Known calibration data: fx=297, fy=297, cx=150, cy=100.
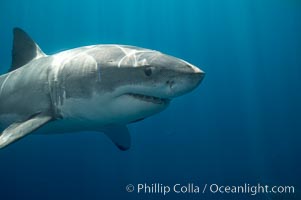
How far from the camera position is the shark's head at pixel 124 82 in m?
3.21

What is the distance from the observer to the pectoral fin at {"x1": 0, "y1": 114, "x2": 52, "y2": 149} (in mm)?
3902

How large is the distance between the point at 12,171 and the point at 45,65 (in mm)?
33076

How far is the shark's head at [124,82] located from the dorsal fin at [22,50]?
6.46 ft

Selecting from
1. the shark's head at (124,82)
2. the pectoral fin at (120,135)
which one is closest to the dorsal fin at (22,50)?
the shark's head at (124,82)

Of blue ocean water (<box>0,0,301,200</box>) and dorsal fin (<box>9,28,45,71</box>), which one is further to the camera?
blue ocean water (<box>0,0,301,200</box>)

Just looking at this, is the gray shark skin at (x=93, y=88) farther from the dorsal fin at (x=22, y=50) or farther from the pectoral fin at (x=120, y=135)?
the pectoral fin at (x=120, y=135)

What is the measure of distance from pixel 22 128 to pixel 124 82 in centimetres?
168

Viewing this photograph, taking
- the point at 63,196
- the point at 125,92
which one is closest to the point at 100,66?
the point at 125,92

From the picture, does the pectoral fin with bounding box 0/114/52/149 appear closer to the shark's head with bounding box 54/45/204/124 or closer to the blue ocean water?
the shark's head with bounding box 54/45/204/124

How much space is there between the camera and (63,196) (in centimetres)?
3075

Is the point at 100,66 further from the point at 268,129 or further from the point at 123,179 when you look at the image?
the point at 268,129

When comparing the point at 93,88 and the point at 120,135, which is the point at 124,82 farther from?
the point at 120,135

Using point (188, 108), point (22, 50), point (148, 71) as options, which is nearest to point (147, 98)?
A: point (148, 71)

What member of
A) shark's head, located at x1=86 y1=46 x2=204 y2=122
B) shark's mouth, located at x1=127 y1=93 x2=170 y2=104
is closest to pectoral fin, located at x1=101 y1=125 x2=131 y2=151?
shark's head, located at x1=86 y1=46 x2=204 y2=122
